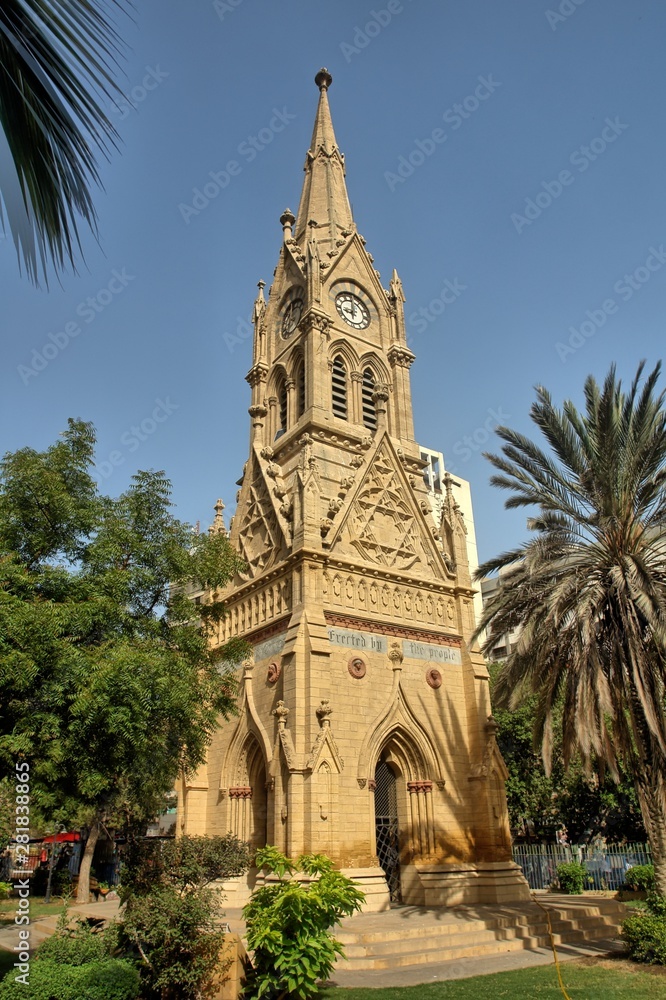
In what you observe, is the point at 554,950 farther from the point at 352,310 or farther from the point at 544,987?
the point at 352,310

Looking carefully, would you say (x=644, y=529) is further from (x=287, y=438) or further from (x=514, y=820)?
(x=514, y=820)

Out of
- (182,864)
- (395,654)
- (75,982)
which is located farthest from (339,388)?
(75,982)

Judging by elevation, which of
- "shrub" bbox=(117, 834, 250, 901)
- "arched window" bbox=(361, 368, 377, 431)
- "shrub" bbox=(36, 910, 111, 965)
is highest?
"arched window" bbox=(361, 368, 377, 431)

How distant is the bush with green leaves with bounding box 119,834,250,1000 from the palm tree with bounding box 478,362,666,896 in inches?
296

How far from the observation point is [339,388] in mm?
29250

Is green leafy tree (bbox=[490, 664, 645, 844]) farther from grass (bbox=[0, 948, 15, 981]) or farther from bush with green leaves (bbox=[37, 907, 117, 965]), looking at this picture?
bush with green leaves (bbox=[37, 907, 117, 965])

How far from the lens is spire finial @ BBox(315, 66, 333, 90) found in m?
40.1

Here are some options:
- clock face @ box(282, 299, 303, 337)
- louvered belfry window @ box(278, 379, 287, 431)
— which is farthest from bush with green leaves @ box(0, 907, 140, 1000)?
clock face @ box(282, 299, 303, 337)

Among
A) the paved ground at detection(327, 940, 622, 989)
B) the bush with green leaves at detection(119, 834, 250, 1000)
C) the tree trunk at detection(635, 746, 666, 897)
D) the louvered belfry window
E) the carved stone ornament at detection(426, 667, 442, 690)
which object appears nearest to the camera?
the bush with green leaves at detection(119, 834, 250, 1000)

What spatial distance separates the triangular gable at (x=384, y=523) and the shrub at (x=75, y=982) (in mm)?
13887

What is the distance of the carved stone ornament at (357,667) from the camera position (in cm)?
2080

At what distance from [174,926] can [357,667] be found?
37.7ft

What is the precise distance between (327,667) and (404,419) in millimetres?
13561

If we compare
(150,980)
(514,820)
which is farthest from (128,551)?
(514,820)
